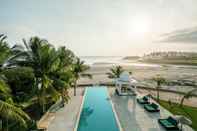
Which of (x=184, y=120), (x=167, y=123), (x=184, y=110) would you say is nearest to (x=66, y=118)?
(x=167, y=123)

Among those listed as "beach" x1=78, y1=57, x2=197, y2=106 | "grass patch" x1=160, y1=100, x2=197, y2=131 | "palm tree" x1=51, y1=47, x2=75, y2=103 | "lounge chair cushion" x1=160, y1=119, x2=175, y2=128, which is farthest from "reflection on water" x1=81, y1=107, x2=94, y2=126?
"beach" x1=78, y1=57, x2=197, y2=106

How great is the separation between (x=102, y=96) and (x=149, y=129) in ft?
37.5

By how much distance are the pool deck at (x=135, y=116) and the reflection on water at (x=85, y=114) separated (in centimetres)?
261

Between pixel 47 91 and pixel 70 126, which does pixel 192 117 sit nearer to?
pixel 70 126

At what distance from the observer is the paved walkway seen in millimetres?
14125

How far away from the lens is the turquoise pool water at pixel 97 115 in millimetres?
14195

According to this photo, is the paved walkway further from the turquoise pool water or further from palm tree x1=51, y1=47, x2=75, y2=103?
palm tree x1=51, y1=47, x2=75, y2=103

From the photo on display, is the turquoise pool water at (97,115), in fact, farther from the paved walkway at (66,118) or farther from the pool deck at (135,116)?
the pool deck at (135,116)

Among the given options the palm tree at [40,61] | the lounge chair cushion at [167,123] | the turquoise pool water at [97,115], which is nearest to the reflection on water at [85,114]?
the turquoise pool water at [97,115]

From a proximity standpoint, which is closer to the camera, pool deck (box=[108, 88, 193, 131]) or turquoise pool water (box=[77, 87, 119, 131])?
pool deck (box=[108, 88, 193, 131])

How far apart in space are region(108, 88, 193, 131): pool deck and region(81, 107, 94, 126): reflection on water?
8.58ft

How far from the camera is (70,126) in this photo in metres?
14.3

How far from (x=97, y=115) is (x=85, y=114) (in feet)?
3.73

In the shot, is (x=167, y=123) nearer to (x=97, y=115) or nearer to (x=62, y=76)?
(x=97, y=115)
